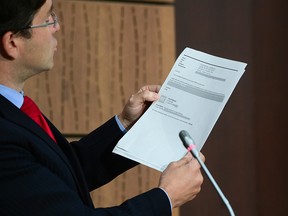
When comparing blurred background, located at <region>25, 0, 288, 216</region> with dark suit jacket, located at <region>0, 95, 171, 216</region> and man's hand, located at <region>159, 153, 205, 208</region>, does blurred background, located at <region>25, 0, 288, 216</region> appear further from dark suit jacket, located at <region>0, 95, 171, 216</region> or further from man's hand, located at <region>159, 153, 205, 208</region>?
man's hand, located at <region>159, 153, 205, 208</region>

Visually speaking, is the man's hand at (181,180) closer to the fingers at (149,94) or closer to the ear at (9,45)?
the fingers at (149,94)

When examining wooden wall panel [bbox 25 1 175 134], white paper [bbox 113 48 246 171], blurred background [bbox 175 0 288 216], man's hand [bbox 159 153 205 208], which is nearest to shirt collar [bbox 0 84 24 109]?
white paper [bbox 113 48 246 171]

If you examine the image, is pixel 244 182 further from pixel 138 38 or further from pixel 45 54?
pixel 45 54

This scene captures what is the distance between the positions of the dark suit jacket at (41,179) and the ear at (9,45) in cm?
13

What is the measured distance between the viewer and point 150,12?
12.2ft

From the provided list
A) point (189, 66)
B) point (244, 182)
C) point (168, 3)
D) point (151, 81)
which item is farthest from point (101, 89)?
point (189, 66)

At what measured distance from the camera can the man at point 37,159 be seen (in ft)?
6.57

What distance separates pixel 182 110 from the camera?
230 cm

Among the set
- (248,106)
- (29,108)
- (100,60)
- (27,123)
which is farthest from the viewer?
(248,106)

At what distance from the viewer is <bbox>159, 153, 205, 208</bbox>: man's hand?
2.14m

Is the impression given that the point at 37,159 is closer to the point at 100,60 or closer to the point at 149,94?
the point at 149,94

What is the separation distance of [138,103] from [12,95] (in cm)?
40

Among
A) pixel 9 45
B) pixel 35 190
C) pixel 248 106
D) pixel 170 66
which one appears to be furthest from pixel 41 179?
pixel 248 106

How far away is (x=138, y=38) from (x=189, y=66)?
141 cm
